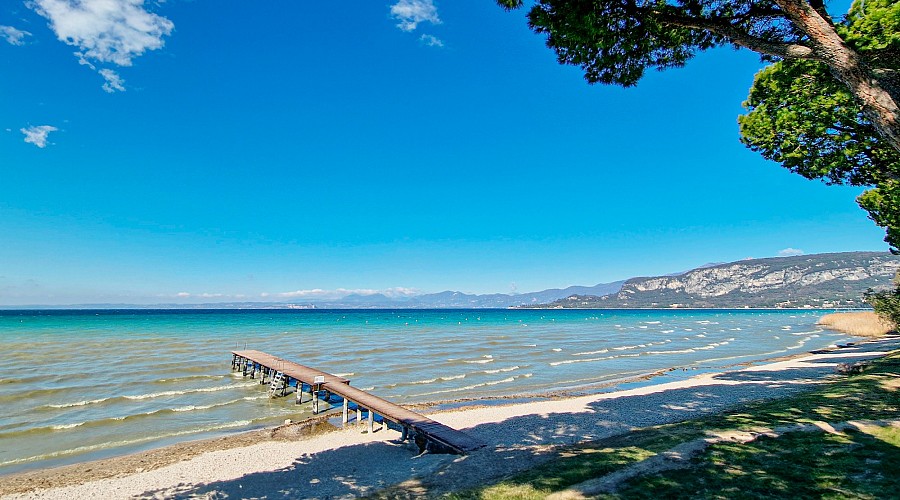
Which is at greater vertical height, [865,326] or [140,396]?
[140,396]

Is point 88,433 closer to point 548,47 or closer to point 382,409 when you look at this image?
point 382,409

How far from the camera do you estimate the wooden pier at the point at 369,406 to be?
41.0 feet

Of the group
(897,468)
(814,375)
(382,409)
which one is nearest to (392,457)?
(382,409)

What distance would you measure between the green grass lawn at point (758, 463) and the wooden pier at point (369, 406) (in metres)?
3.34

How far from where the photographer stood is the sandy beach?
10125 millimetres

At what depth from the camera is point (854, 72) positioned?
6.22 meters

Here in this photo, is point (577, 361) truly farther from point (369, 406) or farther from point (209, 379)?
point (209, 379)

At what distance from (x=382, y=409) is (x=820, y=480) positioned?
12.3 meters

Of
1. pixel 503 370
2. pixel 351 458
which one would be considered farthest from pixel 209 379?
pixel 503 370

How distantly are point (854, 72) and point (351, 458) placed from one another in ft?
45.7

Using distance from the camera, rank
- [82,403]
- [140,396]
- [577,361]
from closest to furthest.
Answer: [82,403] → [140,396] → [577,361]

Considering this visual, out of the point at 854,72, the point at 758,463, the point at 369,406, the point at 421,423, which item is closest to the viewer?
the point at 854,72

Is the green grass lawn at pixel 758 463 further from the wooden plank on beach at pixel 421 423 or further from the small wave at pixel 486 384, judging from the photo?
the small wave at pixel 486 384

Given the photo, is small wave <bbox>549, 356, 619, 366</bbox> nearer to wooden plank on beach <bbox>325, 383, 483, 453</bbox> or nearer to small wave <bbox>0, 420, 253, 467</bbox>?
wooden plank on beach <bbox>325, 383, 483, 453</bbox>
